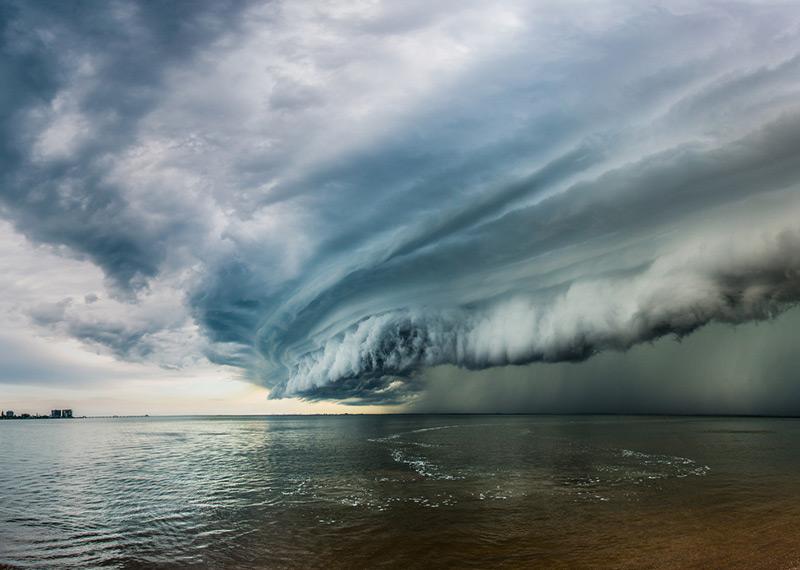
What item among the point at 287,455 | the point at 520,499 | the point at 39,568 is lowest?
the point at 287,455

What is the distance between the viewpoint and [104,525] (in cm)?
3017

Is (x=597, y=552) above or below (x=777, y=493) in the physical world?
above

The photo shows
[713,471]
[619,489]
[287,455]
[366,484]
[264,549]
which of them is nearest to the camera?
[264,549]

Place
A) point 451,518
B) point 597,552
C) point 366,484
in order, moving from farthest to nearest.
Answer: point 366,484, point 451,518, point 597,552

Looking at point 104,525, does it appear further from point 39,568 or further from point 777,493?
point 777,493

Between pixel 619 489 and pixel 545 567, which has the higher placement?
pixel 545 567

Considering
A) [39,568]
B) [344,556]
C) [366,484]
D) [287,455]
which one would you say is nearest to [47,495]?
[39,568]

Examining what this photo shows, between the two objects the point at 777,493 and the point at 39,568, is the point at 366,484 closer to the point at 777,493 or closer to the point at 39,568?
the point at 39,568

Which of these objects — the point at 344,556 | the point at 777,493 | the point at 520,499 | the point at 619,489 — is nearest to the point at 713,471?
the point at 777,493

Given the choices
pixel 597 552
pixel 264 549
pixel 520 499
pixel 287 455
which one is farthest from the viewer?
pixel 287 455

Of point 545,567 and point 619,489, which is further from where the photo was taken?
point 619,489

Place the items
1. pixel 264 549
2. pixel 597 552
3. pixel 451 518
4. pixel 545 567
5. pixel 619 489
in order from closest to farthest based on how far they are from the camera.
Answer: pixel 545 567
pixel 597 552
pixel 264 549
pixel 451 518
pixel 619 489

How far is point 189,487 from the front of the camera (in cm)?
4462

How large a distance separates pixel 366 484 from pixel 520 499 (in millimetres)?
15213
